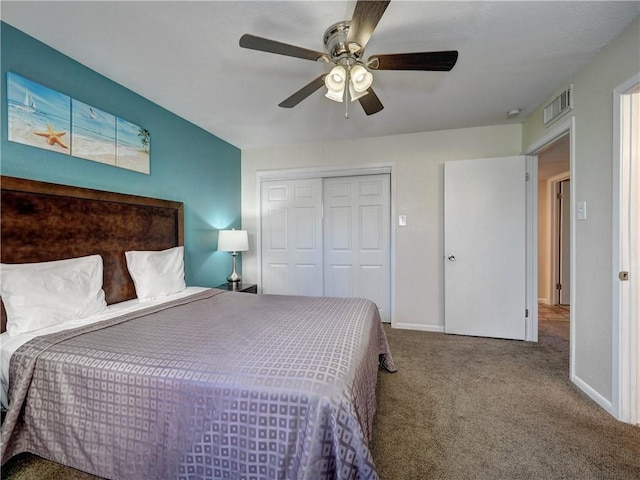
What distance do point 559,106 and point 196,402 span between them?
3.29 m

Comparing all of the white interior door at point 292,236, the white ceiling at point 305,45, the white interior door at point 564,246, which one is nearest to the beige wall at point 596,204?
the white ceiling at point 305,45

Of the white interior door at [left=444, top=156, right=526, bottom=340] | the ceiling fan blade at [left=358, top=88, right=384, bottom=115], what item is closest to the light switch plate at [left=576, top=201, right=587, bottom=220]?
the white interior door at [left=444, top=156, right=526, bottom=340]

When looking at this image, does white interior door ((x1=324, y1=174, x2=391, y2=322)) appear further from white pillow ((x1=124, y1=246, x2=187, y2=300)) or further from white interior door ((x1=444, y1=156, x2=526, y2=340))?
white pillow ((x1=124, y1=246, x2=187, y2=300))

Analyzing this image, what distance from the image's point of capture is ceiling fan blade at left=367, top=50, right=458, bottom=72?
4.83 ft

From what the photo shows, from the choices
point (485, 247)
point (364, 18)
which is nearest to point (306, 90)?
point (364, 18)

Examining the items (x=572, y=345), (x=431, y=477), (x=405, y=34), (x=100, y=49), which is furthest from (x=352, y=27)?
(x=572, y=345)

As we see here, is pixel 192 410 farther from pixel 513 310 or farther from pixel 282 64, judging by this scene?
pixel 513 310

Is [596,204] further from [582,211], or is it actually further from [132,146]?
[132,146]

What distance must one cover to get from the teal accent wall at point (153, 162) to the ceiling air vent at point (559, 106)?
3.34 m

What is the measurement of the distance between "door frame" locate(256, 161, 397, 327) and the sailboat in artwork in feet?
8.21

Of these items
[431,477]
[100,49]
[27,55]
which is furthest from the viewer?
[100,49]

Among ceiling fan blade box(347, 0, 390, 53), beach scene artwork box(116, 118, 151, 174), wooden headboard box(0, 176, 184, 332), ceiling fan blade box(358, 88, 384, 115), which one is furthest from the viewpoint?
beach scene artwork box(116, 118, 151, 174)

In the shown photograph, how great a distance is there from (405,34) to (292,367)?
200 cm

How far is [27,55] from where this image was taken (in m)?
1.75
